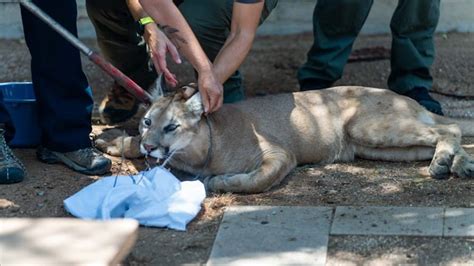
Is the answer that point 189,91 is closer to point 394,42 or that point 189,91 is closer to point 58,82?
point 58,82

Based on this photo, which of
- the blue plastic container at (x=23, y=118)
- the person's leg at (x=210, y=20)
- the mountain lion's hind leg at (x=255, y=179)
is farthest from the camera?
the person's leg at (x=210, y=20)

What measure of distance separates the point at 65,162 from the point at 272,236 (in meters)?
1.64

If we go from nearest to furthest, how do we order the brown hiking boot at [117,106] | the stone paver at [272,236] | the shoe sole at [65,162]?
the stone paver at [272,236] → the shoe sole at [65,162] → the brown hiking boot at [117,106]

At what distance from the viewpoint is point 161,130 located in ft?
18.1

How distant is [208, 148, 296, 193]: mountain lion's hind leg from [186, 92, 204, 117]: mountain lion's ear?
39 cm

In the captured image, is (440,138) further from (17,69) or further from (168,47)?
(17,69)

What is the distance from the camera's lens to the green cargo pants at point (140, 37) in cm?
614

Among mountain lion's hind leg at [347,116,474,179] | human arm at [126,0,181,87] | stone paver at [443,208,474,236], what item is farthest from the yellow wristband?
stone paver at [443,208,474,236]

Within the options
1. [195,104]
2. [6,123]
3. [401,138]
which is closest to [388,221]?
[401,138]

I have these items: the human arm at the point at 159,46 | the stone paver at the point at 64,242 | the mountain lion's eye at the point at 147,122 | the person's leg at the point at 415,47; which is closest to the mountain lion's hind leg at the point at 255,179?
the mountain lion's eye at the point at 147,122

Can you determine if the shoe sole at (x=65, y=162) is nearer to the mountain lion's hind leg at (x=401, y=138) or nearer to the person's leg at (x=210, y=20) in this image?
the person's leg at (x=210, y=20)

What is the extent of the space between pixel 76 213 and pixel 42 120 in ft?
3.35

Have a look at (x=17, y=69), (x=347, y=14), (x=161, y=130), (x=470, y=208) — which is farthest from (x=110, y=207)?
(x=17, y=69)

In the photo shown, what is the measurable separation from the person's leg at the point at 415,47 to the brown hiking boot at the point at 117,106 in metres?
1.83
